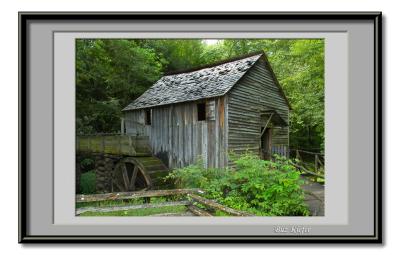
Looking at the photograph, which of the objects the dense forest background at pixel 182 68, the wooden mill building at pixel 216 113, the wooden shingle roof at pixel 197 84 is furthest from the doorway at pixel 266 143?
the wooden shingle roof at pixel 197 84

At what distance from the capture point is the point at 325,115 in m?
2.86

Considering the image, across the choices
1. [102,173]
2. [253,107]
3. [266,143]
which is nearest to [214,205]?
[266,143]

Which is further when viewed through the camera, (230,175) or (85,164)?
(85,164)

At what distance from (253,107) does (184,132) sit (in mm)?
1426

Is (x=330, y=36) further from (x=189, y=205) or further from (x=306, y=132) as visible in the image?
(x=189, y=205)

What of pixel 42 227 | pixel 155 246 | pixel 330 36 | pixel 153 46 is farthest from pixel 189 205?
pixel 330 36

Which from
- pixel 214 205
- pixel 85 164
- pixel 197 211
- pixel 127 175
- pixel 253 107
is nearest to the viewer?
pixel 197 211

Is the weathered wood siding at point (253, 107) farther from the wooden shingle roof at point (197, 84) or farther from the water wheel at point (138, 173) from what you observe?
the water wheel at point (138, 173)

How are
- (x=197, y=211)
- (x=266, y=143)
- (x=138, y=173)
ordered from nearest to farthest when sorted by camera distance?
(x=197, y=211) < (x=266, y=143) < (x=138, y=173)

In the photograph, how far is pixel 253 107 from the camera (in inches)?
186

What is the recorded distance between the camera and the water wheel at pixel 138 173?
4949 mm

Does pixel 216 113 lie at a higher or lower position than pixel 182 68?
lower

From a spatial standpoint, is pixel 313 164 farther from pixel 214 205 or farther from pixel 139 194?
pixel 139 194

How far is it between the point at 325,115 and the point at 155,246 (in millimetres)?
2320
